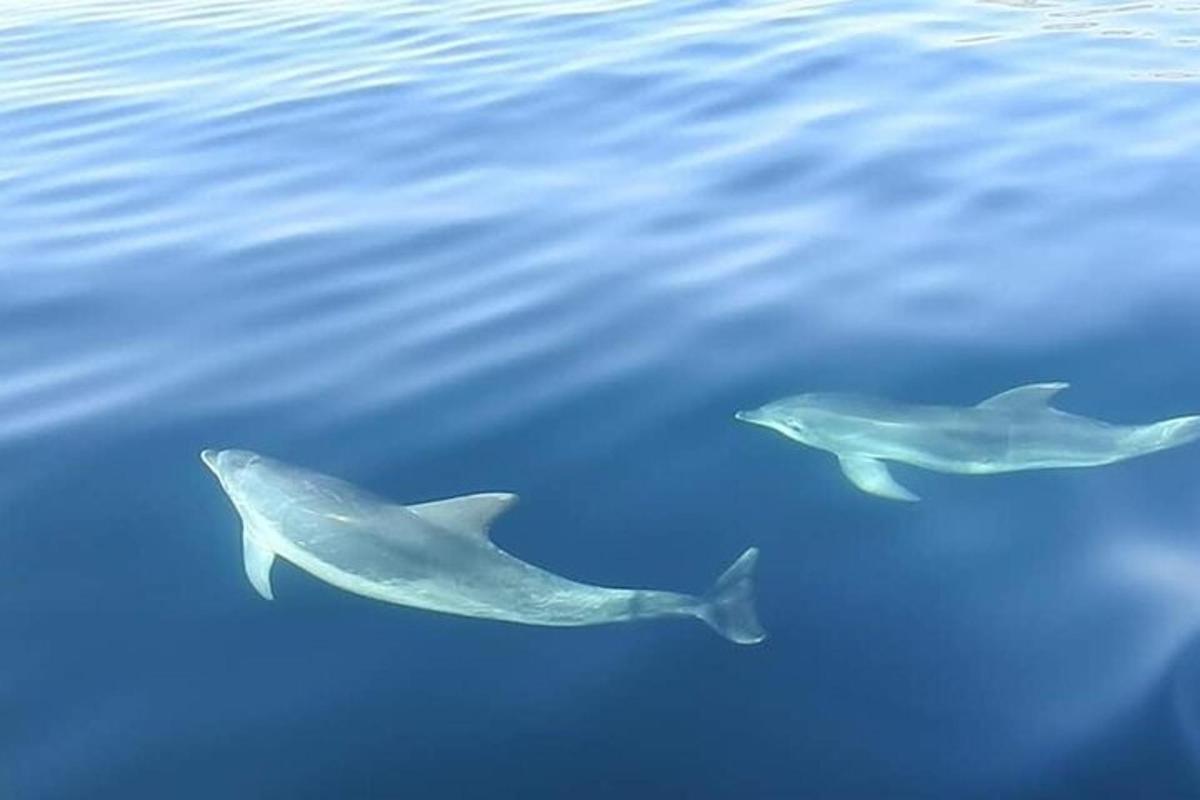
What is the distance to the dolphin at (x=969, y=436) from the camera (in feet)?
23.8

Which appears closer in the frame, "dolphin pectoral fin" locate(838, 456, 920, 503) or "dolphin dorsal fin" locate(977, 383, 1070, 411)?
"dolphin pectoral fin" locate(838, 456, 920, 503)

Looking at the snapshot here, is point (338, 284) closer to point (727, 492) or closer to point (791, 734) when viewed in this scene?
point (727, 492)

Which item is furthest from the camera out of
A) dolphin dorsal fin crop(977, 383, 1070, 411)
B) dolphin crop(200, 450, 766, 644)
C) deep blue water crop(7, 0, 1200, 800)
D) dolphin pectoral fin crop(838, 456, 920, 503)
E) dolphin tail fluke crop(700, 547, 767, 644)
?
dolphin dorsal fin crop(977, 383, 1070, 411)

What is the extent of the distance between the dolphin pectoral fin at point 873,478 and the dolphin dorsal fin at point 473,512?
1765 millimetres

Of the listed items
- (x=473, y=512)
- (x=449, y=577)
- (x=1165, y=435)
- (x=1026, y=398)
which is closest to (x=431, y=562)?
(x=449, y=577)

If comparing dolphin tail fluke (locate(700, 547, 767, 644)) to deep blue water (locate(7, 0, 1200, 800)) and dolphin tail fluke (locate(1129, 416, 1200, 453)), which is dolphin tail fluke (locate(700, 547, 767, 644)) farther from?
dolphin tail fluke (locate(1129, 416, 1200, 453))

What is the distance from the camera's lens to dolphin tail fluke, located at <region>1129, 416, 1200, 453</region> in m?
7.23

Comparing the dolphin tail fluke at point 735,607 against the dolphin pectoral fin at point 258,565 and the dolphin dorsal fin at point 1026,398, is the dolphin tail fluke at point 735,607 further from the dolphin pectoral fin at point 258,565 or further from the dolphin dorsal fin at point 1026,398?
the dolphin dorsal fin at point 1026,398

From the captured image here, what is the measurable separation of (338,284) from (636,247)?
196cm

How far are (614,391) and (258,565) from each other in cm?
234

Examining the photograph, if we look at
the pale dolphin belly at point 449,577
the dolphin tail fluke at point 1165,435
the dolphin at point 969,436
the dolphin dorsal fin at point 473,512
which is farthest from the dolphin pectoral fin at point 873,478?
the dolphin dorsal fin at point 473,512

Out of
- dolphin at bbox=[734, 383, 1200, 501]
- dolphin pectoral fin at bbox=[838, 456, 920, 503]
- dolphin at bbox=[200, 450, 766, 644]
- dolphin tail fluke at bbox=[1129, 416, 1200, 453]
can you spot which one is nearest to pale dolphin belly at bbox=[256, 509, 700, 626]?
dolphin at bbox=[200, 450, 766, 644]

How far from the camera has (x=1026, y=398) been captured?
7.52 m

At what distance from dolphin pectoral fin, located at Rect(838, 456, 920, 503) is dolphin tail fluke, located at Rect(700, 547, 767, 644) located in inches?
48.6
